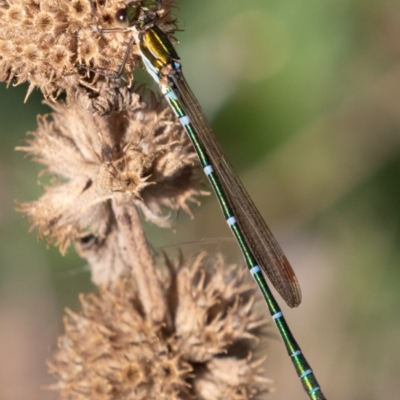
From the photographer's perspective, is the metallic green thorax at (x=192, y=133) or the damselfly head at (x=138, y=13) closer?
the damselfly head at (x=138, y=13)

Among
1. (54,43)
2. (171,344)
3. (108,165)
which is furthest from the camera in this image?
(171,344)

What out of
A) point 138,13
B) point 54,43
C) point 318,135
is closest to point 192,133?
point 138,13

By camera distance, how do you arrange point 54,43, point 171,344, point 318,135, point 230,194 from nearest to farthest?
1. point 54,43
2. point 171,344
3. point 230,194
4. point 318,135

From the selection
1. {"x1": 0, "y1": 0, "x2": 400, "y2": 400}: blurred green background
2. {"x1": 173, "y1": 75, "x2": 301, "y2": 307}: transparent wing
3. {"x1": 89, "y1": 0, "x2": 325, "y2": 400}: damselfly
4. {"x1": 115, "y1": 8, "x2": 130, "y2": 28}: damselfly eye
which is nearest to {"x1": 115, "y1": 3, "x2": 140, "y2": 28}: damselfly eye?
{"x1": 115, "y1": 8, "x2": 130, "y2": 28}: damselfly eye

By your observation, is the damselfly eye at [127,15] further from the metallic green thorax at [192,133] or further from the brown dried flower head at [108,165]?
the brown dried flower head at [108,165]

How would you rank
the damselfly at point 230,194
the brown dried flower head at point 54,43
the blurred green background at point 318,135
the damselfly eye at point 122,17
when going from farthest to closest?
the blurred green background at point 318,135 < the damselfly at point 230,194 < the damselfly eye at point 122,17 < the brown dried flower head at point 54,43

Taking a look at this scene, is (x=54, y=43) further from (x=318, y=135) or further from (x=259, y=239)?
(x=318, y=135)

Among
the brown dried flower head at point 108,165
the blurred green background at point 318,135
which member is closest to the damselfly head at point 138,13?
the brown dried flower head at point 108,165
